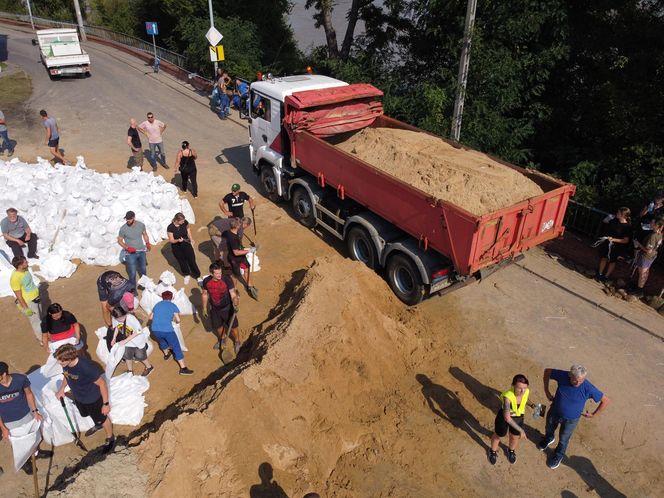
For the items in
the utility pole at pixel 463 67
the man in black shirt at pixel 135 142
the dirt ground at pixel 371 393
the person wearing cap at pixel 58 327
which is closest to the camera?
the dirt ground at pixel 371 393

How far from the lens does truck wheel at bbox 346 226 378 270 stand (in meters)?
9.95

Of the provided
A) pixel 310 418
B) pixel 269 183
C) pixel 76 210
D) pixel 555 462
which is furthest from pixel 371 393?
pixel 76 210

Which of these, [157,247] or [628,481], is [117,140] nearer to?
[157,247]

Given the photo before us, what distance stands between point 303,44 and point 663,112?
4781cm

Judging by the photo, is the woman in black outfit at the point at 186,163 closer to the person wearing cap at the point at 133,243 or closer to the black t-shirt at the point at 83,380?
the person wearing cap at the point at 133,243

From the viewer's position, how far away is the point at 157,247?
1117 cm

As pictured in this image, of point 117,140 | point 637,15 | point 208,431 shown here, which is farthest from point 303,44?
point 208,431

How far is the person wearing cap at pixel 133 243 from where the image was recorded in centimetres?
898

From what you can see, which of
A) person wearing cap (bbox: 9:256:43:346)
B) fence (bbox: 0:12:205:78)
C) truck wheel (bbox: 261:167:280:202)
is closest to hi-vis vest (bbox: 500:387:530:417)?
person wearing cap (bbox: 9:256:43:346)

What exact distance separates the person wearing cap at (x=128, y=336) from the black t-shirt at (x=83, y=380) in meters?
0.98

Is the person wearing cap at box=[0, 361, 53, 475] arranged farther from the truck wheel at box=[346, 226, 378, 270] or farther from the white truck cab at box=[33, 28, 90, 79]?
the white truck cab at box=[33, 28, 90, 79]

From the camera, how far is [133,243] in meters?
9.05

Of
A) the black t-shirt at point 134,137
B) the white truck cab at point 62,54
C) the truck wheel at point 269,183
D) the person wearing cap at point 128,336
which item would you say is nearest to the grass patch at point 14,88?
the white truck cab at point 62,54

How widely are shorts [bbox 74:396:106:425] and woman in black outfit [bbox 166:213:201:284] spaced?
3691mm
